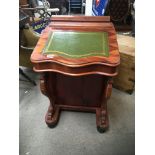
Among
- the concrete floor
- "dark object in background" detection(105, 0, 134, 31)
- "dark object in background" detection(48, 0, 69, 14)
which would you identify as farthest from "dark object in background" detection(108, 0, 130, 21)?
"dark object in background" detection(48, 0, 69, 14)

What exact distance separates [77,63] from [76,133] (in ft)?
2.56

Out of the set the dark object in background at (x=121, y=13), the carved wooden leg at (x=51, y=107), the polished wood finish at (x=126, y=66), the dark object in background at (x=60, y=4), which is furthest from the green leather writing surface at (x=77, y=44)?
the dark object in background at (x=60, y=4)

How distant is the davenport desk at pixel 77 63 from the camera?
108 centimetres

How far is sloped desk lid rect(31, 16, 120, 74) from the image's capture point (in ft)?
3.51

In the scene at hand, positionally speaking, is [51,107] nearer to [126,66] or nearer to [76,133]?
[76,133]

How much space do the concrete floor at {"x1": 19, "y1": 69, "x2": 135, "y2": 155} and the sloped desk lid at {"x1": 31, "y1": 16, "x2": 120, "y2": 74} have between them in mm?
701

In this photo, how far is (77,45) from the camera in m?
1.20

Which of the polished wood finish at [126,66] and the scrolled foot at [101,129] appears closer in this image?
the scrolled foot at [101,129]

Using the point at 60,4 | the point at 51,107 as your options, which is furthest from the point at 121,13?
the point at 51,107

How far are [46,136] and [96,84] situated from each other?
0.63m

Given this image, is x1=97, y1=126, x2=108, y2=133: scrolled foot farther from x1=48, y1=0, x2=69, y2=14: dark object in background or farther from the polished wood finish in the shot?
x1=48, y1=0, x2=69, y2=14: dark object in background

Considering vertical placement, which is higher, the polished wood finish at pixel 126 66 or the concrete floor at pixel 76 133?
the polished wood finish at pixel 126 66

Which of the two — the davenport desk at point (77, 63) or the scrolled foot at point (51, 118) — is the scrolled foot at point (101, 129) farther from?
the scrolled foot at point (51, 118)

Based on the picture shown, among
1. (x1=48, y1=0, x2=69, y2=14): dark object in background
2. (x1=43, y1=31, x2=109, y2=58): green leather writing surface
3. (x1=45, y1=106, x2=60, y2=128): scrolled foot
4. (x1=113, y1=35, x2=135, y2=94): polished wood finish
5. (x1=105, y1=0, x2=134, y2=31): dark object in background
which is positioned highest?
(x1=48, y1=0, x2=69, y2=14): dark object in background
